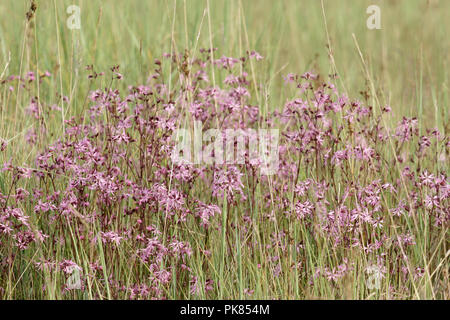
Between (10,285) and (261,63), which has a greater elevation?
(261,63)

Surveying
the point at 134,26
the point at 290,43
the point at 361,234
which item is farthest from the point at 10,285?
the point at 290,43

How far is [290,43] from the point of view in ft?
23.0

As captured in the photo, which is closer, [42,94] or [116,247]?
[116,247]

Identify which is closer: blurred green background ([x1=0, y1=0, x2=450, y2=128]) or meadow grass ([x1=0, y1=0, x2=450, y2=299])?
meadow grass ([x1=0, y1=0, x2=450, y2=299])

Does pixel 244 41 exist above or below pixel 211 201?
above

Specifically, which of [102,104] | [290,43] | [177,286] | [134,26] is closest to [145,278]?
[177,286]

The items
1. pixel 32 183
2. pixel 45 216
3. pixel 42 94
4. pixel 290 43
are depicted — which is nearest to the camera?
pixel 45 216

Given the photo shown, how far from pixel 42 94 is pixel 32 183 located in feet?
4.50

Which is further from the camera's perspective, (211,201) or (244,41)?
(244,41)

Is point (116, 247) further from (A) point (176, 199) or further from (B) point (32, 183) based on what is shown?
(B) point (32, 183)

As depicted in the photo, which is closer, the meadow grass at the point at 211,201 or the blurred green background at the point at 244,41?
the meadow grass at the point at 211,201
